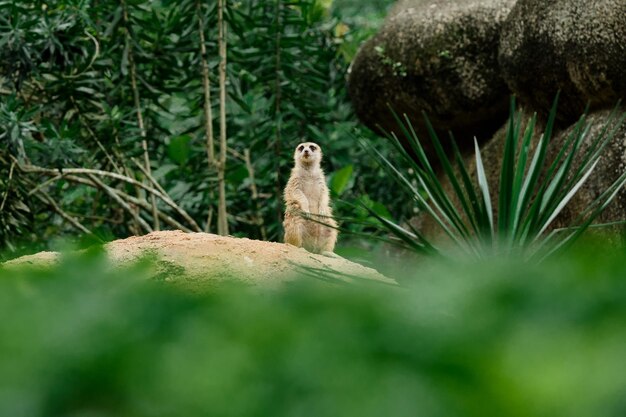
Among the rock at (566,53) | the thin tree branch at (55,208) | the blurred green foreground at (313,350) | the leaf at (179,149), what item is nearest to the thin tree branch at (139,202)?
the thin tree branch at (55,208)

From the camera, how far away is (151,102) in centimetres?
1107

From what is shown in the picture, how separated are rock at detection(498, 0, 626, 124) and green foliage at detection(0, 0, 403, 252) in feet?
7.04

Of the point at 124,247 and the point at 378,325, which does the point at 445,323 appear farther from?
the point at 124,247

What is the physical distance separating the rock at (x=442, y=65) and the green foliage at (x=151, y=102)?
1.99ft

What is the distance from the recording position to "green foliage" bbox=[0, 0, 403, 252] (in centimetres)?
913

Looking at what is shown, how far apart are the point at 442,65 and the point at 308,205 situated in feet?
9.63

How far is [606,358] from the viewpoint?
2.43ft

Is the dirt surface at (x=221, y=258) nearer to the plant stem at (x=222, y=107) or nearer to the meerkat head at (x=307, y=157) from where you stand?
the meerkat head at (x=307, y=157)

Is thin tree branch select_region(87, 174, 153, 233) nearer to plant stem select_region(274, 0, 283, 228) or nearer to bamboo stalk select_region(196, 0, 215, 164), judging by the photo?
bamboo stalk select_region(196, 0, 215, 164)

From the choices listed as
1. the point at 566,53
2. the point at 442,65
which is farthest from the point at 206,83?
the point at 566,53

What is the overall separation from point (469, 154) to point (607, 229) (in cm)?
300

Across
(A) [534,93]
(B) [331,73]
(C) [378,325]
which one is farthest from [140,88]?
(C) [378,325]

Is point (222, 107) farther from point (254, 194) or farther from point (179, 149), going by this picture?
point (254, 194)

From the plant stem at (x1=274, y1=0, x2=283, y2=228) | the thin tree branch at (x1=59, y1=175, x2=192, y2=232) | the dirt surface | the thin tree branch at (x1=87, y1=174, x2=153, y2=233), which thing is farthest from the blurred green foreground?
the plant stem at (x1=274, y1=0, x2=283, y2=228)
